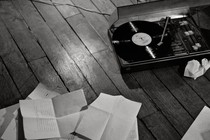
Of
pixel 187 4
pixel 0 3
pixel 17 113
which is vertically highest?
pixel 187 4

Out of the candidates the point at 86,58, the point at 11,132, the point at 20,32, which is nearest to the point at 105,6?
the point at 86,58

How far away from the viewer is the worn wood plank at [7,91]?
161cm

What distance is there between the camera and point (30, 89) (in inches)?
65.4

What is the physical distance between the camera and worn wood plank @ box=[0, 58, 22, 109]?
5.28 ft

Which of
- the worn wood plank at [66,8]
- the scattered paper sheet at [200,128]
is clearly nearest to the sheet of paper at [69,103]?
the scattered paper sheet at [200,128]

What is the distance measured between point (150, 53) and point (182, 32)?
0.25m

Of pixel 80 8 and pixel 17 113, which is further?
pixel 80 8

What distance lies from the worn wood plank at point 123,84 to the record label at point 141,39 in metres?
0.19

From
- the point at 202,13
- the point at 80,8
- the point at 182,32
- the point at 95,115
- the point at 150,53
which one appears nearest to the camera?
the point at 95,115

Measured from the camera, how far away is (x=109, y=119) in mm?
1516

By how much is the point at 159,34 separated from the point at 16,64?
2.62ft

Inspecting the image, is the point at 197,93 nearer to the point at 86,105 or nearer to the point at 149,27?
the point at 149,27

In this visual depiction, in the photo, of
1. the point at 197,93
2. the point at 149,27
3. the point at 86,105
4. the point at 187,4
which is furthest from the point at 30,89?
the point at 187,4

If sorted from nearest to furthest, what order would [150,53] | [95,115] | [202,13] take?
[95,115] → [150,53] → [202,13]
